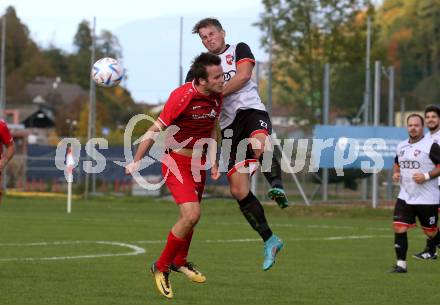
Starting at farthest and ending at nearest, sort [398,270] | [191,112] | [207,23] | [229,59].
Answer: [398,270] < [229,59] < [207,23] < [191,112]

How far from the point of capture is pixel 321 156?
95.8 feet

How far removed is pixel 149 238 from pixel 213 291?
8.32 m

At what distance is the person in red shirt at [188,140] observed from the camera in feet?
32.9

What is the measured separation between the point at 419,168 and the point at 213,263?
3.24m

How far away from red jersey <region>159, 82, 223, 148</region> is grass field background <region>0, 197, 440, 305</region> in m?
1.68

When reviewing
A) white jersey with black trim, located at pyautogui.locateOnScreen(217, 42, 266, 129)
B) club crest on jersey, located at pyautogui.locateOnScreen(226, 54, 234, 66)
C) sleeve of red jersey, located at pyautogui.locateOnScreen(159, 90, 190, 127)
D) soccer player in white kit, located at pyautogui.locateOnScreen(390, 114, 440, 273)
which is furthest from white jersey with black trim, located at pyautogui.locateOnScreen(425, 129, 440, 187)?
sleeve of red jersey, located at pyautogui.locateOnScreen(159, 90, 190, 127)

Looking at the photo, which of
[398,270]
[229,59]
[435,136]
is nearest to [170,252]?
[229,59]

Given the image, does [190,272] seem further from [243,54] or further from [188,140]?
→ [243,54]

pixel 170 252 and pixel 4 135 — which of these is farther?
pixel 4 135

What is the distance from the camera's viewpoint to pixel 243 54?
35.8 feet

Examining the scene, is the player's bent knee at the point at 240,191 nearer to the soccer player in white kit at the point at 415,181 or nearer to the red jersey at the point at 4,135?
the red jersey at the point at 4,135

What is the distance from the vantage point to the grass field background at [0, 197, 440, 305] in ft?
34.1

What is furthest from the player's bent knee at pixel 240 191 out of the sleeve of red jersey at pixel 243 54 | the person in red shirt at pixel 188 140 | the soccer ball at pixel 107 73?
the soccer ball at pixel 107 73

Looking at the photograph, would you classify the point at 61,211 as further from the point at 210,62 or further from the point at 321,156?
the point at 210,62
